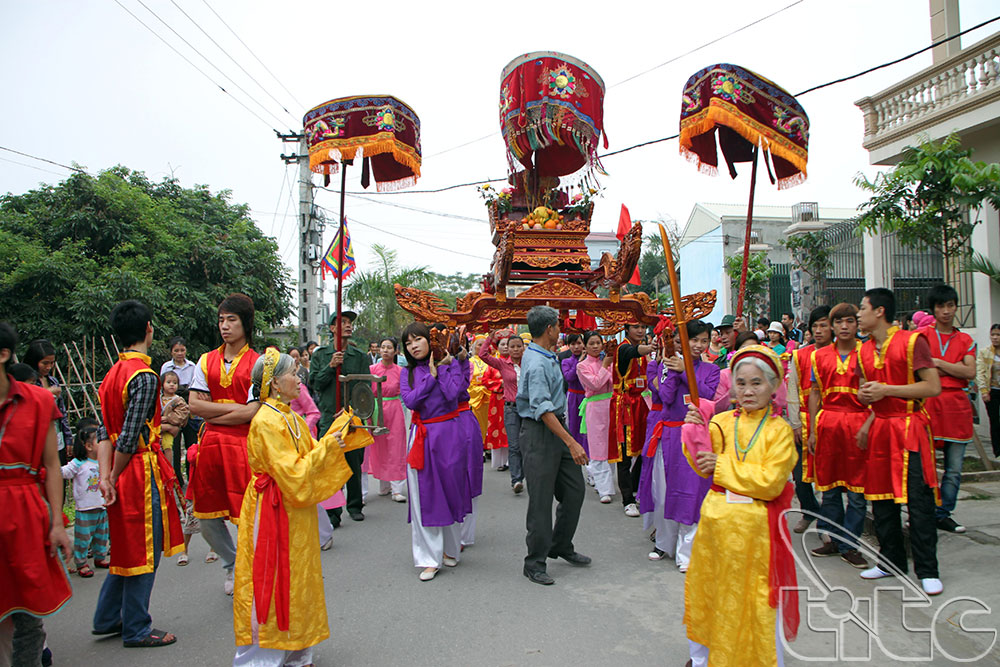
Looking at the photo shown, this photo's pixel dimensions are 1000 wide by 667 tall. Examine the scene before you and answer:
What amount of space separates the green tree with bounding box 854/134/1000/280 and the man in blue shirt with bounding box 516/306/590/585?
17.3 feet

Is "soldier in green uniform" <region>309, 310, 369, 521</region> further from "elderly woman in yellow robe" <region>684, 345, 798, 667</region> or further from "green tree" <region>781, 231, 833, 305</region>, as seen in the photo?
"green tree" <region>781, 231, 833, 305</region>

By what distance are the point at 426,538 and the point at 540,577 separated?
35.3 inches

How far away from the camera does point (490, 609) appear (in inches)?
160

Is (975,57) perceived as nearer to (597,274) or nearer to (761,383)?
(597,274)

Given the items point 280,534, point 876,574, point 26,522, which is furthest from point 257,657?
point 876,574

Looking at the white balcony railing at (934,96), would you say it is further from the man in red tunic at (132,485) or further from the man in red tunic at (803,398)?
the man in red tunic at (132,485)

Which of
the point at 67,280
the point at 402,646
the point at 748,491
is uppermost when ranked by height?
the point at 67,280

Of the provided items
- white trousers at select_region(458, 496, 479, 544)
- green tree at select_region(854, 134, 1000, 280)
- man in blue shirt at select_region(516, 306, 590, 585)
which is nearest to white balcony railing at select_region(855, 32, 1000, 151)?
green tree at select_region(854, 134, 1000, 280)

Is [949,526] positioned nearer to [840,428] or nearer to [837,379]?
[840,428]

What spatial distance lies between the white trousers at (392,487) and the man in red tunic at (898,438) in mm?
4617

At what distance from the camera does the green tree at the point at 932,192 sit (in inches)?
276

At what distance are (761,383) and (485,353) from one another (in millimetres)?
3442

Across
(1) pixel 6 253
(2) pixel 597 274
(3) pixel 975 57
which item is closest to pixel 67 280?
(1) pixel 6 253

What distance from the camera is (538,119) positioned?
601 cm
